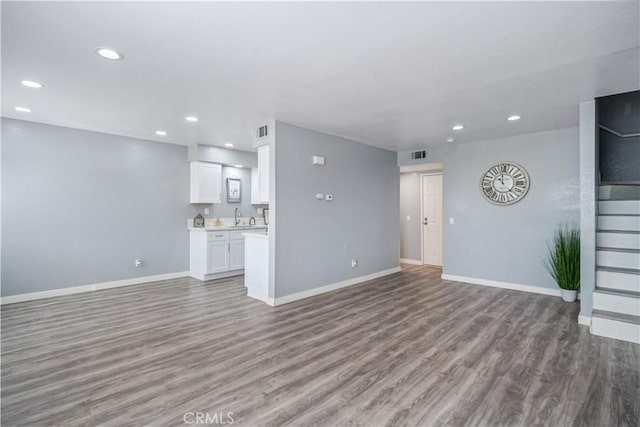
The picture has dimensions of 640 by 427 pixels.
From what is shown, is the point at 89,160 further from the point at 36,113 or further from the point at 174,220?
the point at 174,220

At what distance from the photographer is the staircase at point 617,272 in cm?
314

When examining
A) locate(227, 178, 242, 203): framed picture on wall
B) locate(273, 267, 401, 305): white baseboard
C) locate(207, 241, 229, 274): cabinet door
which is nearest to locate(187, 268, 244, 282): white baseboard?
locate(207, 241, 229, 274): cabinet door

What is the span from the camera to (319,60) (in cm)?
256

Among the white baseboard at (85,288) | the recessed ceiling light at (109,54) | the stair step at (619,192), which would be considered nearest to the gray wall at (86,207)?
the white baseboard at (85,288)

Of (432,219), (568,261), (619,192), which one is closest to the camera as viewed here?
(568,261)

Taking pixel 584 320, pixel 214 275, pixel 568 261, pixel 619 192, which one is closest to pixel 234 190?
pixel 214 275

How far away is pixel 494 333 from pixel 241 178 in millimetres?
5437

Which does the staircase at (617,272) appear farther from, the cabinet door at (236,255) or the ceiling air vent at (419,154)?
the cabinet door at (236,255)

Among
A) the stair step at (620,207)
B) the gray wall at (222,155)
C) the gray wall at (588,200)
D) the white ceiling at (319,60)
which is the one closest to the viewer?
A: the white ceiling at (319,60)

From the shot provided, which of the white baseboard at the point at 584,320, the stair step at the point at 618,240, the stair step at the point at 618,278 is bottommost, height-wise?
the white baseboard at the point at 584,320

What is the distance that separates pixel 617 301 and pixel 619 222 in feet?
3.26

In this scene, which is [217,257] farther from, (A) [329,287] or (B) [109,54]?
(B) [109,54]

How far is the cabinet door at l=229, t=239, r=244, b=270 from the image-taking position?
5.99m

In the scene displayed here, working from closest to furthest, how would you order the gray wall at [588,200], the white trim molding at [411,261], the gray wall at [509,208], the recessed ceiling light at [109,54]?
the recessed ceiling light at [109,54], the gray wall at [588,200], the gray wall at [509,208], the white trim molding at [411,261]
